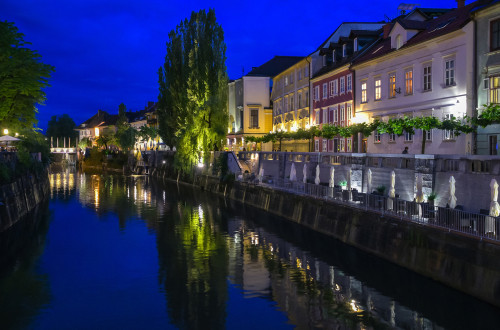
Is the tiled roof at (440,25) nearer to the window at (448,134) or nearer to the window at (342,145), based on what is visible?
the window at (448,134)

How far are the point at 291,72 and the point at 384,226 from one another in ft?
139

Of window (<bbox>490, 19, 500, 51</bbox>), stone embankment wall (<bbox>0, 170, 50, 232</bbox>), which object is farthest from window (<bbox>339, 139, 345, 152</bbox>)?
stone embankment wall (<bbox>0, 170, 50, 232</bbox>)

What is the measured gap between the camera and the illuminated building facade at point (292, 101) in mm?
56394

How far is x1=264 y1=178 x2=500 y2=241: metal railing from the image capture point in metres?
15.5

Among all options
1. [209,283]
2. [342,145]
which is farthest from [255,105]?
[209,283]

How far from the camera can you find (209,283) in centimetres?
1978

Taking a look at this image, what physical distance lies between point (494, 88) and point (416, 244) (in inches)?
523

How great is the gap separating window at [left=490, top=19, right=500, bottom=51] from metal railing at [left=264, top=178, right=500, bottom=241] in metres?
11.5

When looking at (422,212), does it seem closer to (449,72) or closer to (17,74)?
(449,72)

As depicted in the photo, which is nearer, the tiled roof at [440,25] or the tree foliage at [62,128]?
the tiled roof at [440,25]

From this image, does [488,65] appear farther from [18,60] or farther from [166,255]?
[18,60]

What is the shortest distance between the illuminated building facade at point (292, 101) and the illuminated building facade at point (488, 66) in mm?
25684

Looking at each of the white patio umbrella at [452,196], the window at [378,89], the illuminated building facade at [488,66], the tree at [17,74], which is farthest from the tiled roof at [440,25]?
the tree at [17,74]

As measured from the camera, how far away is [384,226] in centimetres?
2148
